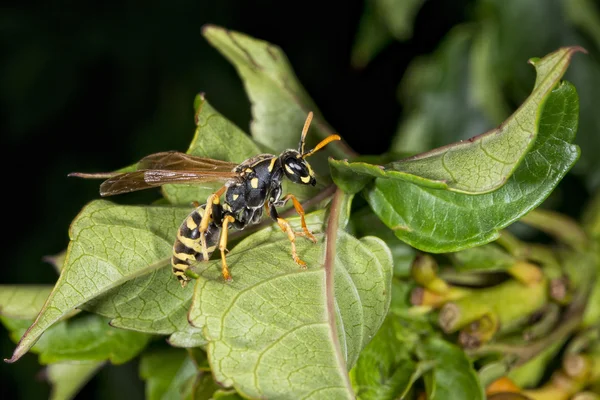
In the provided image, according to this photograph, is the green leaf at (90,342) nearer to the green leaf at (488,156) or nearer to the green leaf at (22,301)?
the green leaf at (22,301)

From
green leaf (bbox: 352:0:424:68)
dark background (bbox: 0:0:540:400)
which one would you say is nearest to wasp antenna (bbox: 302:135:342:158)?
green leaf (bbox: 352:0:424:68)

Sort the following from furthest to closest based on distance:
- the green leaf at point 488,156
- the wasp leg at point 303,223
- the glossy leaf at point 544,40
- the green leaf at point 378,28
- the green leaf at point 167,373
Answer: the glossy leaf at point 544,40 → the green leaf at point 378,28 → the green leaf at point 167,373 → the wasp leg at point 303,223 → the green leaf at point 488,156

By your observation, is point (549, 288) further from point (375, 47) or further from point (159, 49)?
point (159, 49)

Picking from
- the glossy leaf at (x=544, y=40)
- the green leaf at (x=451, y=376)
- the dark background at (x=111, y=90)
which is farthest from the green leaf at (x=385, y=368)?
the dark background at (x=111, y=90)

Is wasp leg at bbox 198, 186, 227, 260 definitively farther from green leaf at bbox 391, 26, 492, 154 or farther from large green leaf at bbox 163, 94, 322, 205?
green leaf at bbox 391, 26, 492, 154

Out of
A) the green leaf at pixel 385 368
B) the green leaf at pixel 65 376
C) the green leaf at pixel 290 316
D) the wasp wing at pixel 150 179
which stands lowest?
the green leaf at pixel 65 376

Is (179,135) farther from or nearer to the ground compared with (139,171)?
nearer to the ground

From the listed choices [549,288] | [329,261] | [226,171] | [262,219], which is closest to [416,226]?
[329,261]
